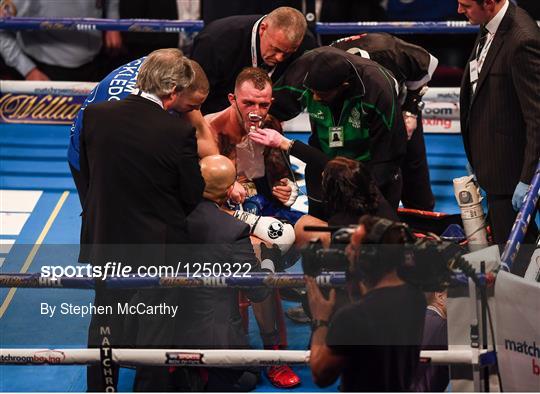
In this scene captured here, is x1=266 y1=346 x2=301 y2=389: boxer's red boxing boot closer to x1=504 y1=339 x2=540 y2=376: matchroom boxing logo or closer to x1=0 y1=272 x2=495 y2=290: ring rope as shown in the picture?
x1=0 y1=272 x2=495 y2=290: ring rope

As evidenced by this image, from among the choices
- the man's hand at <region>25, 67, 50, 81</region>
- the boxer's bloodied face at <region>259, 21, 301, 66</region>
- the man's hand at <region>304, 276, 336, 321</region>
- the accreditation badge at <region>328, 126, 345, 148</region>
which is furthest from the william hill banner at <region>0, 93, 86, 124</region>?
the man's hand at <region>304, 276, 336, 321</region>

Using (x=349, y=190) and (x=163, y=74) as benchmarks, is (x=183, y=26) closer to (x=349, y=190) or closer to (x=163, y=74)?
(x=163, y=74)

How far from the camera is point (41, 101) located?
8.88 meters

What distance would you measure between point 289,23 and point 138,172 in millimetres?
1694

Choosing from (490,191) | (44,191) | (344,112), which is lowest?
(44,191)

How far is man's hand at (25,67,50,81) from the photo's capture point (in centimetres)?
911

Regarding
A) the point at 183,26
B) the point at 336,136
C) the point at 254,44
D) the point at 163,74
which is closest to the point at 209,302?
the point at 163,74

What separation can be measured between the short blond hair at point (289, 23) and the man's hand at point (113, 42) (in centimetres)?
338

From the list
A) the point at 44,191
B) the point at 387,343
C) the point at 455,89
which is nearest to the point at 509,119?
the point at 387,343

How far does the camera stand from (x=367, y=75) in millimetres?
5434

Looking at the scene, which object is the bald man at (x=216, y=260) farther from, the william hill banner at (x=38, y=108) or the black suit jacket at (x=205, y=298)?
the william hill banner at (x=38, y=108)

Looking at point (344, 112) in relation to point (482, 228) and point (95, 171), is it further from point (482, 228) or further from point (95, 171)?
point (95, 171)

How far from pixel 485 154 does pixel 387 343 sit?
200cm

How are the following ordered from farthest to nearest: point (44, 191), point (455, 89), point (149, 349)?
point (455, 89)
point (44, 191)
point (149, 349)
